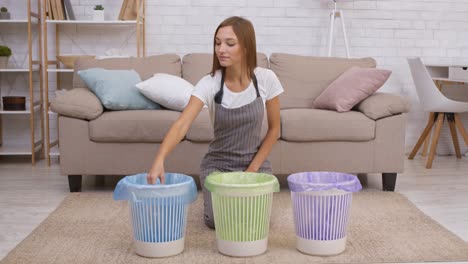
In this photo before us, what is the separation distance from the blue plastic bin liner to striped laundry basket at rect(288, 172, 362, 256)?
41cm

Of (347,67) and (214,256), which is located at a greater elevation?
(347,67)

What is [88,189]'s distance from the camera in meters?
3.81

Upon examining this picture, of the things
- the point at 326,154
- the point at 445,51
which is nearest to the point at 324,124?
the point at 326,154

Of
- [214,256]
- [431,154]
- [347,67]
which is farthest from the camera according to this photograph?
[431,154]

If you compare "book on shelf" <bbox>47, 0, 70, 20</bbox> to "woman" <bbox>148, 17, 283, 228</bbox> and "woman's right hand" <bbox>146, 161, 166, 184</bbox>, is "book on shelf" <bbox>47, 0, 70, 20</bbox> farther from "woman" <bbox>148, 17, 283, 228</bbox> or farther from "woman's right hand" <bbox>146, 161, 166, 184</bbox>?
"woman's right hand" <bbox>146, 161, 166, 184</bbox>

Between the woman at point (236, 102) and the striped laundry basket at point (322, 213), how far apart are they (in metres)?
0.37

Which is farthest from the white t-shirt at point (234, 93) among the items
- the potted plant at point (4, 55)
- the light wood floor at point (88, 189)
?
the potted plant at point (4, 55)

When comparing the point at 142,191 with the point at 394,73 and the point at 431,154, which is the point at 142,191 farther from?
the point at 394,73

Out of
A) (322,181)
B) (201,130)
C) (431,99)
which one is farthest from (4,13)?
(431,99)

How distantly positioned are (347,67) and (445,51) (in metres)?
1.36

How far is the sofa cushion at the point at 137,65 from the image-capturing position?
421cm

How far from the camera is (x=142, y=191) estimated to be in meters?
2.28

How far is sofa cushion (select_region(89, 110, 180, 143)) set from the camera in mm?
3582

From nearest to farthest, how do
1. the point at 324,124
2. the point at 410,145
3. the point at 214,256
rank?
the point at 214,256 → the point at 324,124 → the point at 410,145
